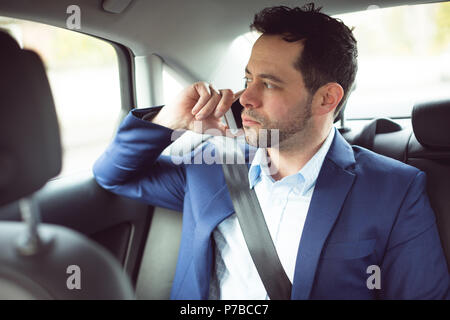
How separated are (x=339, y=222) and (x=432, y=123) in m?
0.52

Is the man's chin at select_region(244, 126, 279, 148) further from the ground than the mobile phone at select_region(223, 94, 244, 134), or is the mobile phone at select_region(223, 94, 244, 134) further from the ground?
the mobile phone at select_region(223, 94, 244, 134)

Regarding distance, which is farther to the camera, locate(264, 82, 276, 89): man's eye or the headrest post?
locate(264, 82, 276, 89): man's eye

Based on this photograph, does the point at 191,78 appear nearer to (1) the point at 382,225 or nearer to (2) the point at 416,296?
(1) the point at 382,225

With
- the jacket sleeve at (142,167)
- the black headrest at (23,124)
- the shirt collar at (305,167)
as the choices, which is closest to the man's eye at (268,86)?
the shirt collar at (305,167)

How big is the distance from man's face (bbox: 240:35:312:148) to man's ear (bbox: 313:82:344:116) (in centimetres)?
7

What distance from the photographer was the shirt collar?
114 cm

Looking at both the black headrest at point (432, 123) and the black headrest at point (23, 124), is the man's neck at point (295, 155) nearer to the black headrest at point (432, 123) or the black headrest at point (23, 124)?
the black headrest at point (432, 123)

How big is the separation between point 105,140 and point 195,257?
1.45ft

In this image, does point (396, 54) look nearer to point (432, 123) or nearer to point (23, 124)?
point (432, 123)

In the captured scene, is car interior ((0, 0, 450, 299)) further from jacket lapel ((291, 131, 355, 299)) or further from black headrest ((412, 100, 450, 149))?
jacket lapel ((291, 131, 355, 299))

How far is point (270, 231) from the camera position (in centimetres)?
110

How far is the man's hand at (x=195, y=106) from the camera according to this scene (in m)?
1.11

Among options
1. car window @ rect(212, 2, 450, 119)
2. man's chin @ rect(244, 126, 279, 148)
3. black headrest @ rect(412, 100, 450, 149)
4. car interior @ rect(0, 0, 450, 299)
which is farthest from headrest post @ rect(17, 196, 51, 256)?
black headrest @ rect(412, 100, 450, 149)

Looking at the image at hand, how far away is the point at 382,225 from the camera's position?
102 centimetres
